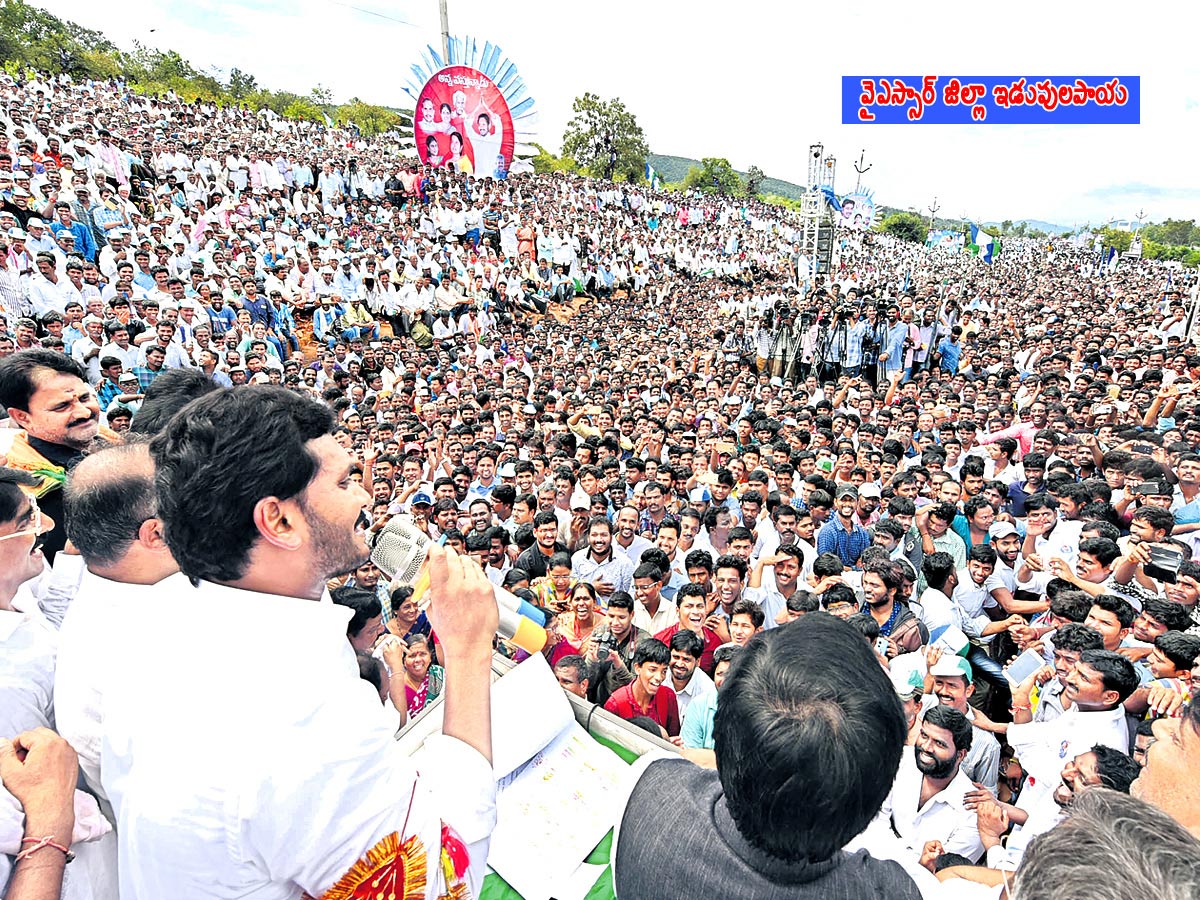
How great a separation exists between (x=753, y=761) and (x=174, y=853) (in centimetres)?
83

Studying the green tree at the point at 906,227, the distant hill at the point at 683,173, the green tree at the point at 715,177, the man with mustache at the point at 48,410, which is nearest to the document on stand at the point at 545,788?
the man with mustache at the point at 48,410

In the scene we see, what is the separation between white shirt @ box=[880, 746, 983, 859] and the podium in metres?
1.71

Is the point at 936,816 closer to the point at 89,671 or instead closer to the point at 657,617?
the point at 657,617

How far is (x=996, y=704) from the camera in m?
3.93

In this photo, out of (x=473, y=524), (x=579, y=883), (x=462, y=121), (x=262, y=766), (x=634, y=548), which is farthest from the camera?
(x=462, y=121)

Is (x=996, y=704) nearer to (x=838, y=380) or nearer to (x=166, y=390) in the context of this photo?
(x=166, y=390)

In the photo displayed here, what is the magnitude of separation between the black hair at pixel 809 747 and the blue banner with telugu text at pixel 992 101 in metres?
15.9

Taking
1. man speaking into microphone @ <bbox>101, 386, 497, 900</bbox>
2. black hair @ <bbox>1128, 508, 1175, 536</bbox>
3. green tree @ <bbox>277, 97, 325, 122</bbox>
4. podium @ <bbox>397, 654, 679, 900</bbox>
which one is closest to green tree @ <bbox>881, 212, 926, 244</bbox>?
green tree @ <bbox>277, 97, 325, 122</bbox>

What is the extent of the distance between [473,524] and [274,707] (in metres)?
4.54

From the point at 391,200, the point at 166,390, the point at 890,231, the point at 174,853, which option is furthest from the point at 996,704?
the point at 890,231

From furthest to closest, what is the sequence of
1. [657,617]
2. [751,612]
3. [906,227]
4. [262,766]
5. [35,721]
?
[906,227] → [657,617] → [751,612] → [35,721] → [262,766]

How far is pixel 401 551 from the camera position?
58.7 inches

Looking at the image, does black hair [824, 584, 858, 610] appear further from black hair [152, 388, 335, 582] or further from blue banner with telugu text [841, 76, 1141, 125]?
blue banner with telugu text [841, 76, 1141, 125]

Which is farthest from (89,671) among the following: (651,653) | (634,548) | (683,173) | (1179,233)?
(683,173)
